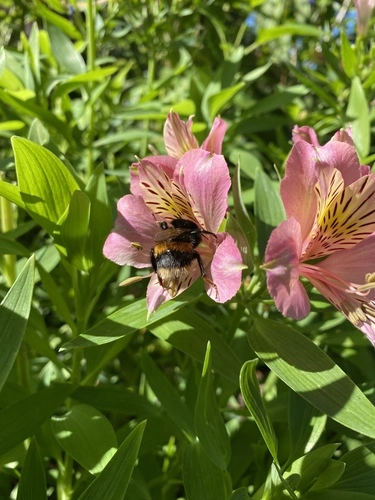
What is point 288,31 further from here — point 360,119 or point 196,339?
point 196,339

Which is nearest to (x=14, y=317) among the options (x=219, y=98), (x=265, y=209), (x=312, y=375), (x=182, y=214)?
(x=182, y=214)

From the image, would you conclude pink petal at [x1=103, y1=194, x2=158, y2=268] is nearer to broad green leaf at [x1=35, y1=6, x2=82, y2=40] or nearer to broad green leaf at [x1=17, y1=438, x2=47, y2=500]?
broad green leaf at [x1=17, y1=438, x2=47, y2=500]

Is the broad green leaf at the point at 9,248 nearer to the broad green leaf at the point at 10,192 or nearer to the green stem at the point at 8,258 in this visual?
the broad green leaf at the point at 10,192

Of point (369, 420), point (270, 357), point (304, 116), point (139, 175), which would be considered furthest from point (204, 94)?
point (369, 420)

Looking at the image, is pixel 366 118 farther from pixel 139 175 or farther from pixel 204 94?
pixel 139 175

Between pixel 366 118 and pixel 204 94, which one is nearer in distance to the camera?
pixel 366 118

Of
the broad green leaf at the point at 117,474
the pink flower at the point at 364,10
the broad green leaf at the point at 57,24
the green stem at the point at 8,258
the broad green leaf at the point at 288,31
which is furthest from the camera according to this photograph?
the broad green leaf at the point at 288,31

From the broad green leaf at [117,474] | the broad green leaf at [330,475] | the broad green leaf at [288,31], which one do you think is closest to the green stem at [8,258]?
the broad green leaf at [117,474]
